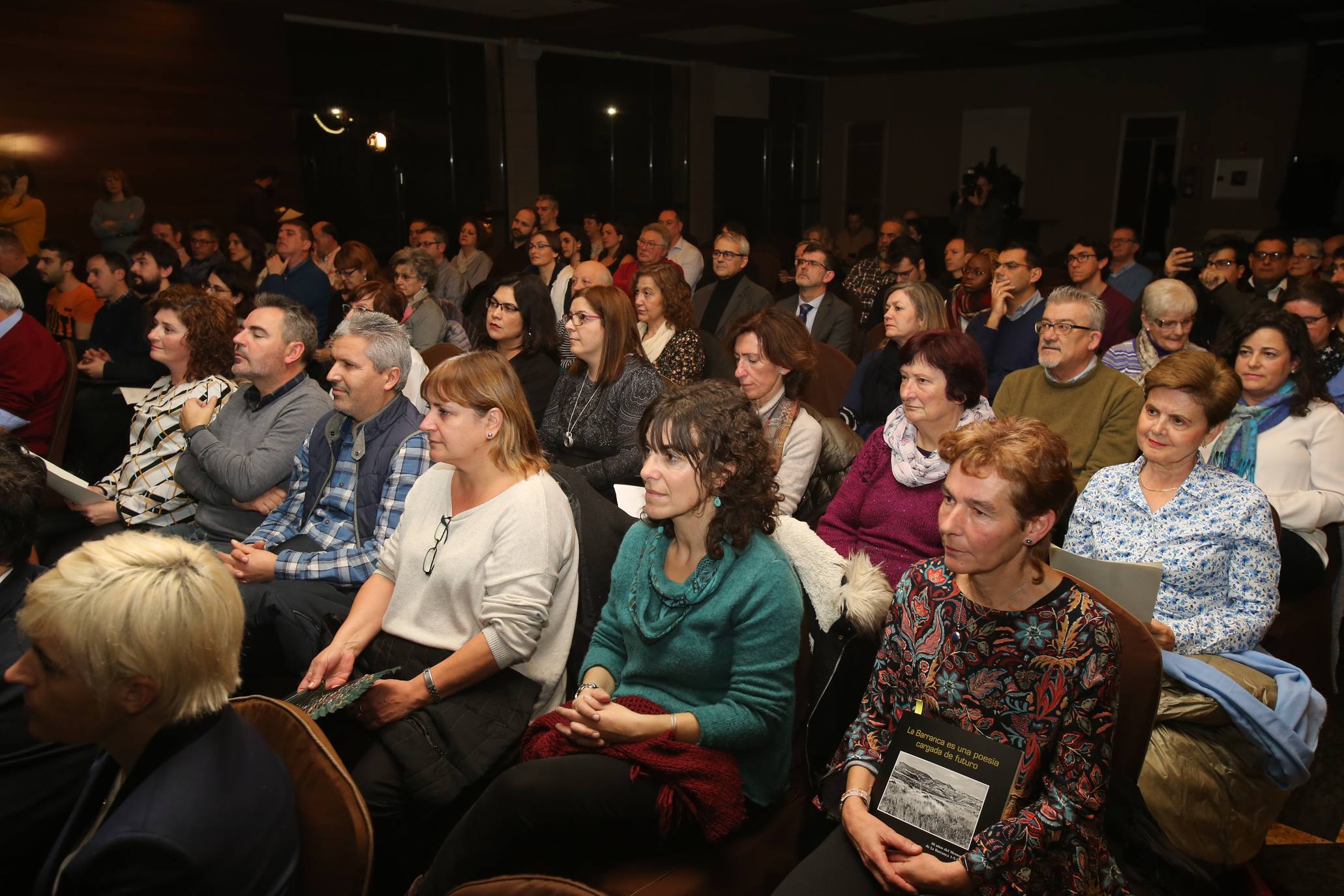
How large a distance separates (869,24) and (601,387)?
8.27m

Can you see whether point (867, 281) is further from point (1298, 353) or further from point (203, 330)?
point (203, 330)

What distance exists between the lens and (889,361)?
3.98 metres

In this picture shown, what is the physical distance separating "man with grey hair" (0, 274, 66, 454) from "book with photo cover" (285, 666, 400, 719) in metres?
2.65

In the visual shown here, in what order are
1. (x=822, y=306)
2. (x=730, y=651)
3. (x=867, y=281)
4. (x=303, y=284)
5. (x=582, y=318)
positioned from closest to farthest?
(x=730, y=651) < (x=582, y=318) < (x=822, y=306) < (x=303, y=284) < (x=867, y=281)

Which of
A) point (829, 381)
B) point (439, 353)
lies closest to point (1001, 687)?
point (829, 381)

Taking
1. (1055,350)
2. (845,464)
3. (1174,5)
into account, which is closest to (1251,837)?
(845,464)

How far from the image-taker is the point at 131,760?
4.65 feet

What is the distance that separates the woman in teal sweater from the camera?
1666 millimetres

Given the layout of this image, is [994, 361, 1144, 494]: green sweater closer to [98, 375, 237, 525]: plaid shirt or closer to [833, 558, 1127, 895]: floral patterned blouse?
[833, 558, 1127, 895]: floral patterned blouse

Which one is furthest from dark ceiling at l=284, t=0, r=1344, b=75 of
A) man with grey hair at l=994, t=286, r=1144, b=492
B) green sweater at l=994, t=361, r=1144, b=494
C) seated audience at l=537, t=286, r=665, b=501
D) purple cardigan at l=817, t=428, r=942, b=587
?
purple cardigan at l=817, t=428, r=942, b=587

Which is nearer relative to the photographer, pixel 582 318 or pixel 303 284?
pixel 582 318

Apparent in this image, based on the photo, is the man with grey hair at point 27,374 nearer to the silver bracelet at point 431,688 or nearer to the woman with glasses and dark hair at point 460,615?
the woman with glasses and dark hair at point 460,615

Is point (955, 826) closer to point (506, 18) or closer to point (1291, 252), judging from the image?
point (1291, 252)

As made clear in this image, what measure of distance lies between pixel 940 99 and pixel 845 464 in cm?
1403
